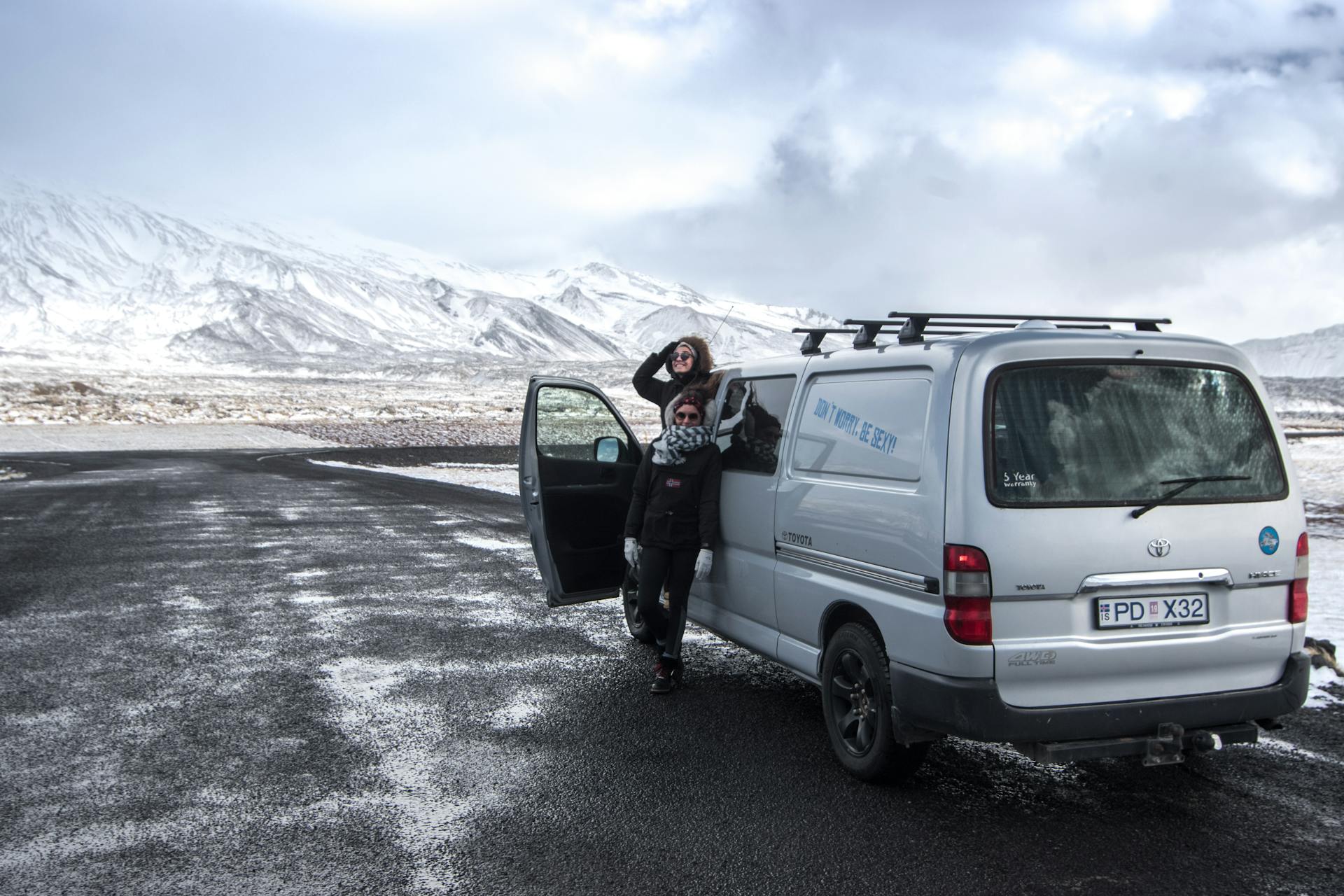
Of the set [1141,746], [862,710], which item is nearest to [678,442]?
[862,710]

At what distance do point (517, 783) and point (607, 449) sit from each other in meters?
2.51

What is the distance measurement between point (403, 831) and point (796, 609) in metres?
2.08

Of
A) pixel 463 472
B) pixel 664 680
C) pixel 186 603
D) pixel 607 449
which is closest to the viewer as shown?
pixel 664 680

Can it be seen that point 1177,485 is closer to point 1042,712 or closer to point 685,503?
point 1042,712

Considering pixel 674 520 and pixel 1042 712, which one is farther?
pixel 674 520

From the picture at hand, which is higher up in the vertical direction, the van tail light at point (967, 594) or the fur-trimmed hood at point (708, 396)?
the fur-trimmed hood at point (708, 396)

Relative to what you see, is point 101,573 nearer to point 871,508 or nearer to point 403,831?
point 403,831

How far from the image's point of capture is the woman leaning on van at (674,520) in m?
5.84

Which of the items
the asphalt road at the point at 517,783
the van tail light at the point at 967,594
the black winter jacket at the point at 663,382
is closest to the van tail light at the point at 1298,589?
the asphalt road at the point at 517,783

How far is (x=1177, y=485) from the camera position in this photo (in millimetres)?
4180

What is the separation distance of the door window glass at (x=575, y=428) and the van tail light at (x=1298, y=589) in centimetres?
380

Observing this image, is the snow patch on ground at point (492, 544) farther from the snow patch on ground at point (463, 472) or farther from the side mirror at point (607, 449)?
the snow patch on ground at point (463, 472)

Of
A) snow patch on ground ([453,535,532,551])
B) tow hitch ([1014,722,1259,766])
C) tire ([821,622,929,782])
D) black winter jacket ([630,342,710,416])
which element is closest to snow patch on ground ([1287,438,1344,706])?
tow hitch ([1014,722,1259,766])

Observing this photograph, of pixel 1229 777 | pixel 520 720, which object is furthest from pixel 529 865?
pixel 1229 777
